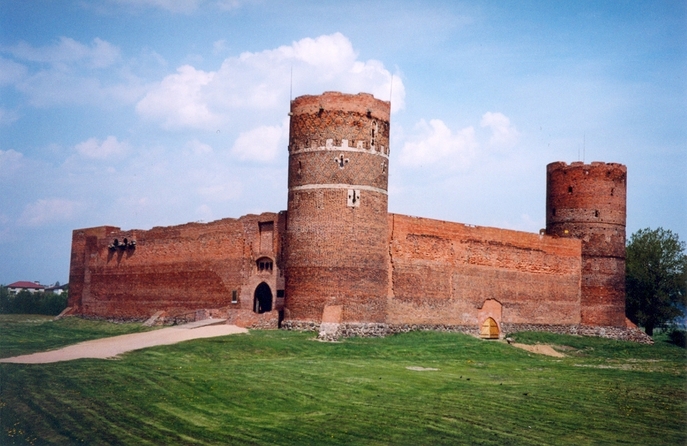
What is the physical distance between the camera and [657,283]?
50.4 meters

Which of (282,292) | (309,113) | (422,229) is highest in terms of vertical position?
(309,113)

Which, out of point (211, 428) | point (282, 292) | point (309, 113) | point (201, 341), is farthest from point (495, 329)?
point (211, 428)

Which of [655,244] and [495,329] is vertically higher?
[655,244]

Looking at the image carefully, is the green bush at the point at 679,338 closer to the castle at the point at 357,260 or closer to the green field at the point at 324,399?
the castle at the point at 357,260

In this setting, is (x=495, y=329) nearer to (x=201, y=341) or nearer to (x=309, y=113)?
(x=309, y=113)

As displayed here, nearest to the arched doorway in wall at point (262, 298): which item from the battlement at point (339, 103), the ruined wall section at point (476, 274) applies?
the ruined wall section at point (476, 274)

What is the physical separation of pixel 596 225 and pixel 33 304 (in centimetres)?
4464

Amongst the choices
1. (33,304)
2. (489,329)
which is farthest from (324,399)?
(33,304)

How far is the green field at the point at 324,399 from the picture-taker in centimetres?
1308

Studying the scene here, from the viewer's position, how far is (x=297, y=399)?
1627cm

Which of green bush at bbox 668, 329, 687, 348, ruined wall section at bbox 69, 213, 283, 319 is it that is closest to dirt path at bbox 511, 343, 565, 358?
ruined wall section at bbox 69, 213, 283, 319

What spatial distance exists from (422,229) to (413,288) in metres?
2.88

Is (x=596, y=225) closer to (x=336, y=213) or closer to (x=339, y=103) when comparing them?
(x=336, y=213)

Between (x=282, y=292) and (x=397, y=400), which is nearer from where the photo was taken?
(x=397, y=400)
